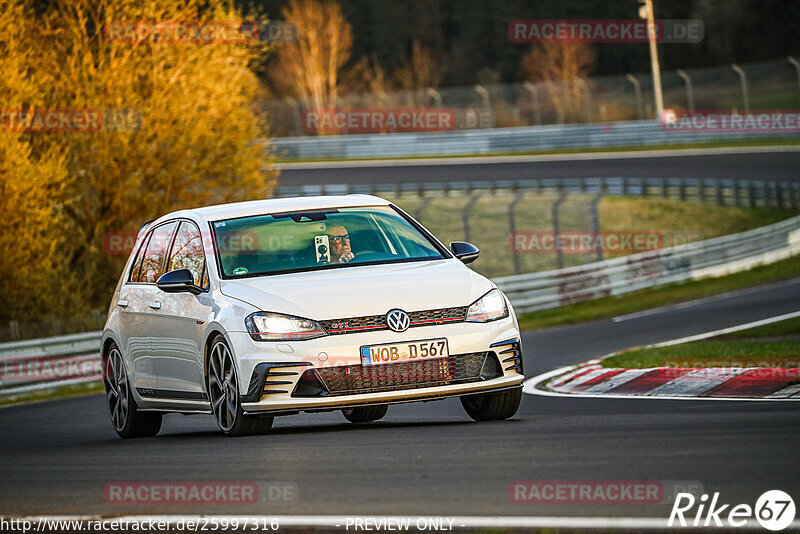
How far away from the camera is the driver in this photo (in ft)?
33.4

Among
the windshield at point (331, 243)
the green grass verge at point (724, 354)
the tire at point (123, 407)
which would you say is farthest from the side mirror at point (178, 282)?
the green grass verge at point (724, 354)

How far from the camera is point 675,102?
63.8 m

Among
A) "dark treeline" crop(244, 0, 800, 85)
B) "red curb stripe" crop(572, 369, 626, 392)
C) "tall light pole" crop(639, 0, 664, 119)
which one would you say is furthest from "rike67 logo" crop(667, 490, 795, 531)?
"dark treeline" crop(244, 0, 800, 85)

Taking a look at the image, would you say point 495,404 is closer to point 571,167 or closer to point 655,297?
point 655,297

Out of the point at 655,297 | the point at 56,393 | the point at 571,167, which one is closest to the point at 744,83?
the point at 571,167

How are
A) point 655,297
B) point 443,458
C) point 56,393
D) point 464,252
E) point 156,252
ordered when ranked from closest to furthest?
point 443,458
point 464,252
point 156,252
point 56,393
point 655,297

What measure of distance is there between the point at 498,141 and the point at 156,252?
146 feet

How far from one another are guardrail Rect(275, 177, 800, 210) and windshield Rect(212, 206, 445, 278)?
104 feet

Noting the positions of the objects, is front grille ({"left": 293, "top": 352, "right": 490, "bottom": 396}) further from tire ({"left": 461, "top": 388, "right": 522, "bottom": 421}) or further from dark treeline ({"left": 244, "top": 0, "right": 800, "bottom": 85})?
dark treeline ({"left": 244, "top": 0, "right": 800, "bottom": 85})

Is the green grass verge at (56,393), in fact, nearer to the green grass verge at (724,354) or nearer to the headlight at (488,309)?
the green grass verge at (724,354)

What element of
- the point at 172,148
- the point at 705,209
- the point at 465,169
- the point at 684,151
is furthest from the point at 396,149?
the point at 172,148

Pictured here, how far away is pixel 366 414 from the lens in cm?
1136

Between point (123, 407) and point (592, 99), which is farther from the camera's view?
point (592, 99)

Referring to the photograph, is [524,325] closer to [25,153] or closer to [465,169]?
[25,153]
